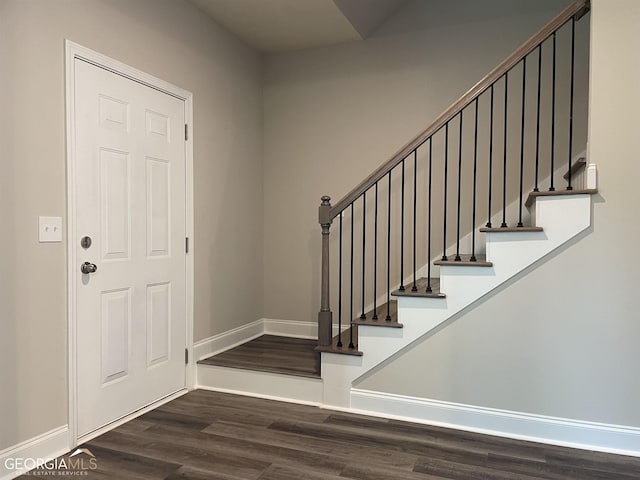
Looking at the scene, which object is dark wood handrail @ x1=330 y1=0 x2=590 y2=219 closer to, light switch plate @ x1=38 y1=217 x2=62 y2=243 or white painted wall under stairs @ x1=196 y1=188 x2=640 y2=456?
white painted wall under stairs @ x1=196 y1=188 x2=640 y2=456

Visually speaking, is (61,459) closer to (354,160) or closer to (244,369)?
(244,369)

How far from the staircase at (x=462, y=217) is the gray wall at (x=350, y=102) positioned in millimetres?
224

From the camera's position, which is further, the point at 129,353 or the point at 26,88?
the point at 129,353

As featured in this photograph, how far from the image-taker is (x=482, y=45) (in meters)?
3.55

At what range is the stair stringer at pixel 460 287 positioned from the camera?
242cm

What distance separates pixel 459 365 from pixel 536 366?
409mm

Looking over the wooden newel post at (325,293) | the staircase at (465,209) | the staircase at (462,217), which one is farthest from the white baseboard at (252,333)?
the wooden newel post at (325,293)

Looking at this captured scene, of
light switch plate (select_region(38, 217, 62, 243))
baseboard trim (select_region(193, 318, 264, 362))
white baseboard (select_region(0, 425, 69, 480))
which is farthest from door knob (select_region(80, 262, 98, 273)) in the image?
baseboard trim (select_region(193, 318, 264, 362))

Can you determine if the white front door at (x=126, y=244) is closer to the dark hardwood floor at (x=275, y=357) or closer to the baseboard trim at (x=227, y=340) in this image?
the baseboard trim at (x=227, y=340)

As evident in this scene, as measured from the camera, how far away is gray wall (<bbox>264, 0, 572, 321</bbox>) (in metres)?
3.57

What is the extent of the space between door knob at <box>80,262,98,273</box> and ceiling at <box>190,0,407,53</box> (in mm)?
1973

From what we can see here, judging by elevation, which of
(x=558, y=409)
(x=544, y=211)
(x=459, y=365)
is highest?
(x=544, y=211)

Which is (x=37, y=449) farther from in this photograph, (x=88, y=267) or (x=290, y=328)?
(x=290, y=328)

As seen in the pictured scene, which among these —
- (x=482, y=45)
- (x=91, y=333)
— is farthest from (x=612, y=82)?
(x=91, y=333)
